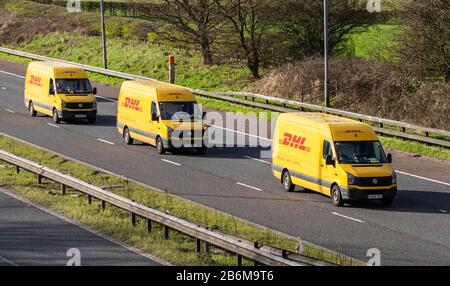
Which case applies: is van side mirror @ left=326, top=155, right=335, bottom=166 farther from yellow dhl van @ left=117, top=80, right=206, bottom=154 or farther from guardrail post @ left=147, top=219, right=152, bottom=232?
yellow dhl van @ left=117, top=80, right=206, bottom=154

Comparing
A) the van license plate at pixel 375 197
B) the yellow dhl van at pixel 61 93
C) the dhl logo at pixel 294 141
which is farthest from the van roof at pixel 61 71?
the van license plate at pixel 375 197

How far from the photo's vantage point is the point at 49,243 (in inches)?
826

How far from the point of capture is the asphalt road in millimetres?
22594

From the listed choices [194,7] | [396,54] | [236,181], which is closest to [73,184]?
[236,181]

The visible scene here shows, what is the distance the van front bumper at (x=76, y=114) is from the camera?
39750mm

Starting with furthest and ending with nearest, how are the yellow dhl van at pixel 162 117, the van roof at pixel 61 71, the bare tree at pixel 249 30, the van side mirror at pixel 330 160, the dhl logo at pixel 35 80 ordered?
the bare tree at pixel 249 30 < the dhl logo at pixel 35 80 < the van roof at pixel 61 71 < the yellow dhl van at pixel 162 117 < the van side mirror at pixel 330 160

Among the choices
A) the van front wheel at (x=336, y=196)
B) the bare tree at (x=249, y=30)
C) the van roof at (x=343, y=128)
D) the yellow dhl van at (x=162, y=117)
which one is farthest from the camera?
the bare tree at (x=249, y=30)

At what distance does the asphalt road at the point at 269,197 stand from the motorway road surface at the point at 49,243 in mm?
4573

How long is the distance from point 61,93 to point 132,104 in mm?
5627

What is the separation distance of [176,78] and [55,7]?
81.8 feet

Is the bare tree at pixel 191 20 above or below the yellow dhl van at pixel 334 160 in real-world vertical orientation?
above

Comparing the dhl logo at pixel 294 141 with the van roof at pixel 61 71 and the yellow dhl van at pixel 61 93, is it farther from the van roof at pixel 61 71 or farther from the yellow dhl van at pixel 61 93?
the van roof at pixel 61 71

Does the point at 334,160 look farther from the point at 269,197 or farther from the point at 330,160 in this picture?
the point at 269,197

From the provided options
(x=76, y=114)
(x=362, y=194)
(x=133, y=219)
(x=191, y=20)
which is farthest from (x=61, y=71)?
(x=133, y=219)
